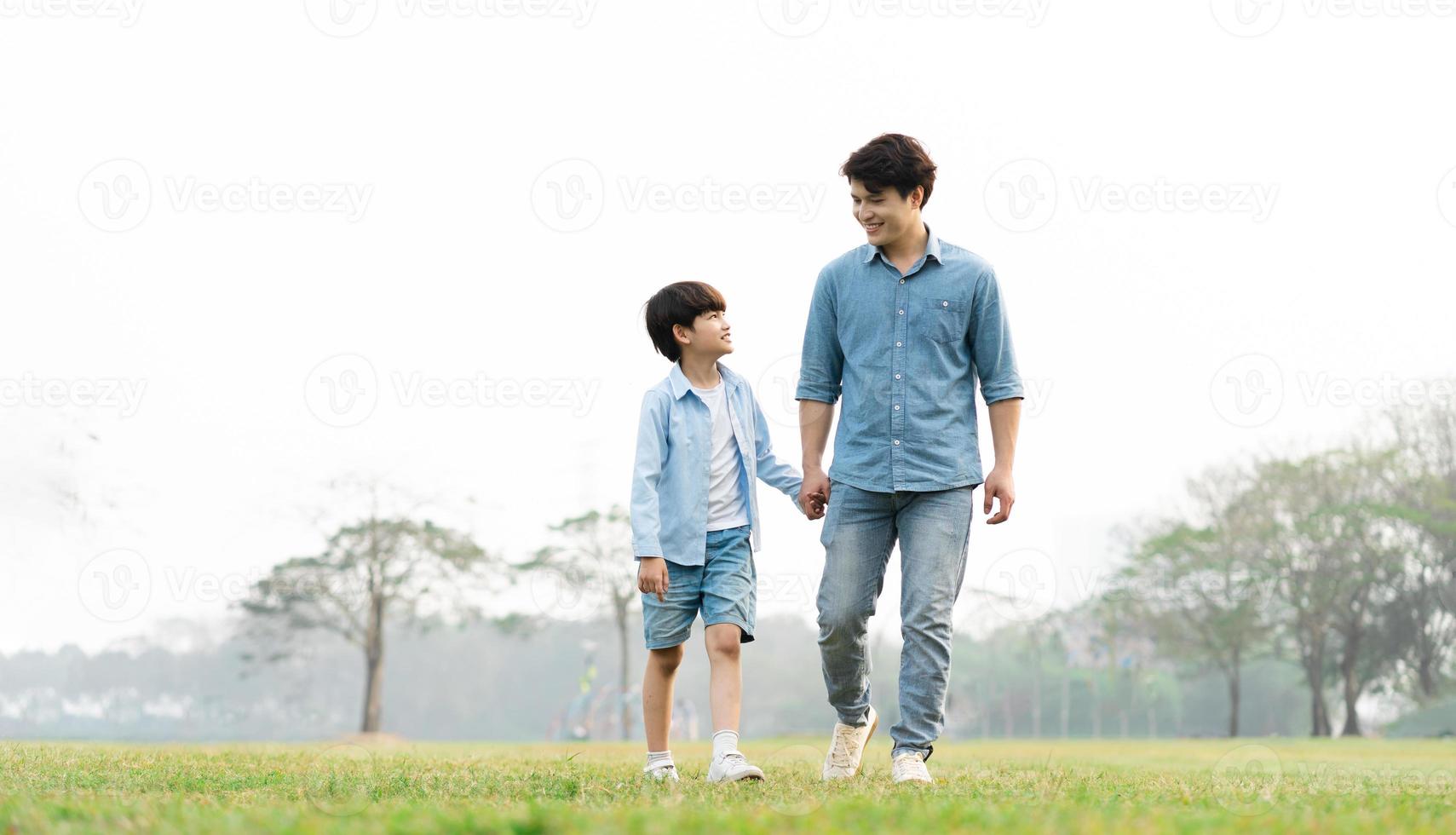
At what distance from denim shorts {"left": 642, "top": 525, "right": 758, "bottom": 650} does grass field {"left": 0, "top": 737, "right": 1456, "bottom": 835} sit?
0.54 metres

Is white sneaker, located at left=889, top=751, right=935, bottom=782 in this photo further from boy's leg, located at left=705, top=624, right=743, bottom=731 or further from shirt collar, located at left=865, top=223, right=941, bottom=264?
shirt collar, located at left=865, top=223, right=941, bottom=264

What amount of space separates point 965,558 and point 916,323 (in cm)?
85

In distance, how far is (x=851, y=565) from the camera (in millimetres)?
4586

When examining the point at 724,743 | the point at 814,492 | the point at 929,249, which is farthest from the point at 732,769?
the point at 929,249

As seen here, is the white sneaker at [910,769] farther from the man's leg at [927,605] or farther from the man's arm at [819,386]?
the man's arm at [819,386]

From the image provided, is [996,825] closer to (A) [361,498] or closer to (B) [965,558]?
(B) [965,558]

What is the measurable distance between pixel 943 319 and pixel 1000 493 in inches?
25.4

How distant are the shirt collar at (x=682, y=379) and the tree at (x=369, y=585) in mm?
27242

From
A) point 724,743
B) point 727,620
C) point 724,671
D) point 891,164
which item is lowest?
point 724,743

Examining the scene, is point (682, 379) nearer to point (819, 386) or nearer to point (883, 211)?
point (819, 386)

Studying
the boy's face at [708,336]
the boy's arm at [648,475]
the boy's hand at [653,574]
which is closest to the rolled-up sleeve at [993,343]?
the boy's face at [708,336]

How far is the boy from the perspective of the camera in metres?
4.74

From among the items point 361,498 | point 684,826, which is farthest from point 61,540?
point 684,826

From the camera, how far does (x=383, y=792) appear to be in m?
3.85
